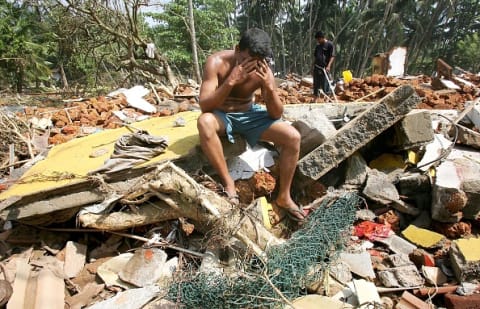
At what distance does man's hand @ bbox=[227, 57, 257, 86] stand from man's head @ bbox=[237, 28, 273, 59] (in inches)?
2.9

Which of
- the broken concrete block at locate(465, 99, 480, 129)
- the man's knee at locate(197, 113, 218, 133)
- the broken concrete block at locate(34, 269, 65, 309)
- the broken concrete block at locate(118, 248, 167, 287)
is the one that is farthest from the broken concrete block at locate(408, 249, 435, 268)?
the broken concrete block at locate(34, 269, 65, 309)

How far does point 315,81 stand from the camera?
26.5 ft

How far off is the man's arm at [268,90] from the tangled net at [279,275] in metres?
0.99

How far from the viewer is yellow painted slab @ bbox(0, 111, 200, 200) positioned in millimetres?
3014

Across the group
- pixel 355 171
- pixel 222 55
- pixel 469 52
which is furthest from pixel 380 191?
pixel 469 52

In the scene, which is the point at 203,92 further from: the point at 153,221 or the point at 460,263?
the point at 460,263

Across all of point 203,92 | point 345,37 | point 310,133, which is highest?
point 203,92

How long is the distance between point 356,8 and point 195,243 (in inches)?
1109

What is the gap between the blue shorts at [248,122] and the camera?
303cm

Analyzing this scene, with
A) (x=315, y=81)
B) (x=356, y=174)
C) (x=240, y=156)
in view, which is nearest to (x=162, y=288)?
(x=240, y=156)

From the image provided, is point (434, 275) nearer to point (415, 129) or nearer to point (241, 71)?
point (415, 129)

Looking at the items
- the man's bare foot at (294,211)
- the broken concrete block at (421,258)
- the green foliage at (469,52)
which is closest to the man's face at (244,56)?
the man's bare foot at (294,211)

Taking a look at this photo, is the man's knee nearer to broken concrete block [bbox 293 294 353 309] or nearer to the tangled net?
the tangled net

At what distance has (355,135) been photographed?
3.16m
